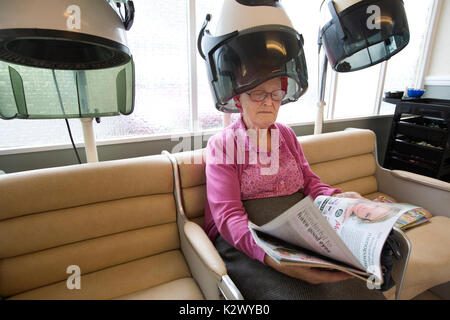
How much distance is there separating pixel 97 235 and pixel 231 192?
588 millimetres

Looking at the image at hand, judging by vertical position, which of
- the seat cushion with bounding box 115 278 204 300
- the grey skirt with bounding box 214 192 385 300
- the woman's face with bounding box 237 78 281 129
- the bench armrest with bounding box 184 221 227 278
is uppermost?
the woman's face with bounding box 237 78 281 129

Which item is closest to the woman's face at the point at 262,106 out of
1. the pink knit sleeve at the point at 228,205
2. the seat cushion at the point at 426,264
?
the pink knit sleeve at the point at 228,205

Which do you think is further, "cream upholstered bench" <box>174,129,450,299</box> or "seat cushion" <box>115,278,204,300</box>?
"cream upholstered bench" <box>174,129,450,299</box>

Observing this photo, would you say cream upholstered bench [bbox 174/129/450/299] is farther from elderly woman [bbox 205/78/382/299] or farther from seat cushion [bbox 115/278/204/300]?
seat cushion [bbox 115/278/204/300]

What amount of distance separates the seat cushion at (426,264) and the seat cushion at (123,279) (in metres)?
0.88

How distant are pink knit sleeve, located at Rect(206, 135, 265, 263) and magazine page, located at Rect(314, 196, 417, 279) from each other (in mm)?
273

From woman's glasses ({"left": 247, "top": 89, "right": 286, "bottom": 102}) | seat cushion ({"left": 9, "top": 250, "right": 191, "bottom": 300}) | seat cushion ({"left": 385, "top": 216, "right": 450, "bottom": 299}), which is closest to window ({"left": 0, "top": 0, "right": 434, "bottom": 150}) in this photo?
woman's glasses ({"left": 247, "top": 89, "right": 286, "bottom": 102})

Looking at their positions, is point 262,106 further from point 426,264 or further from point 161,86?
point 426,264

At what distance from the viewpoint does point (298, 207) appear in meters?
0.55

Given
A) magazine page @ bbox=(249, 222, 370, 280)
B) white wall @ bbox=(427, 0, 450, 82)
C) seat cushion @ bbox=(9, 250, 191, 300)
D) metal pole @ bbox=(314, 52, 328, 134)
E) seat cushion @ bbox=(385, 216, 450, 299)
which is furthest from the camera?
white wall @ bbox=(427, 0, 450, 82)

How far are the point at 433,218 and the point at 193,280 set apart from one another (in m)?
1.42

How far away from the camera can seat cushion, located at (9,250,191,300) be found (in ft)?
2.95
